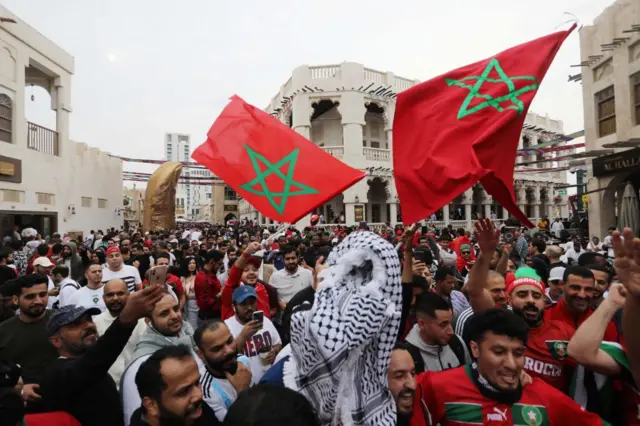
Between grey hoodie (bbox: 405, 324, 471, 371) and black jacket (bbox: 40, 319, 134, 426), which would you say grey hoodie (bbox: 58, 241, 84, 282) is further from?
grey hoodie (bbox: 405, 324, 471, 371)

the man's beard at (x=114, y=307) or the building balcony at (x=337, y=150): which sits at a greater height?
the building balcony at (x=337, y=150)

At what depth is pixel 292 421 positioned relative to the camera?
3.70 ft

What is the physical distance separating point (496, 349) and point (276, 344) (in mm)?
1837

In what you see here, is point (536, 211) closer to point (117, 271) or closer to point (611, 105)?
point (611, 105)

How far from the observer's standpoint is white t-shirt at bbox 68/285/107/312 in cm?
450

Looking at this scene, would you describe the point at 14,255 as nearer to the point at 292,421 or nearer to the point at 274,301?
the point at 274,301

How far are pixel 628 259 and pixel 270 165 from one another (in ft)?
10.7

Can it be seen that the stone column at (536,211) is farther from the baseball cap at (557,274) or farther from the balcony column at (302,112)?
the baseball cap at (557,274)

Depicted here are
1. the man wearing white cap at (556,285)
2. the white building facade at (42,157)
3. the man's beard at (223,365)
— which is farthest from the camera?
the white building facade at (42,157)

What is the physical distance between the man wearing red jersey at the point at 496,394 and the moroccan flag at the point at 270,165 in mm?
2039

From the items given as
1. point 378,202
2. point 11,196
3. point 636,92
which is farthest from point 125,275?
point 378,202

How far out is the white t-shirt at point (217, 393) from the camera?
2.14 metres

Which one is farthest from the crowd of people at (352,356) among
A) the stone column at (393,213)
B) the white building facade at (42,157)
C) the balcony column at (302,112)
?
the stone column at (393,213)

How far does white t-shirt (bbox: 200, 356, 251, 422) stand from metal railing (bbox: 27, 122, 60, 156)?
1532 cm
